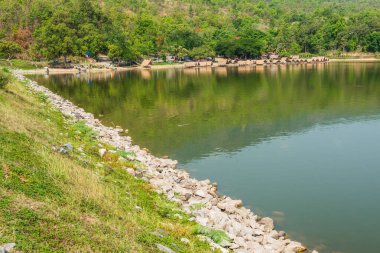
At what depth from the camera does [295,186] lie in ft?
72.3

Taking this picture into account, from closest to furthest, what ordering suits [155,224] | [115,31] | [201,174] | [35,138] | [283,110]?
[155,224] < [35,138] < [201,174] < [283,110] < [115,31]

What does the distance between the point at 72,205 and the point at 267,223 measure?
Result: 870 centimetres

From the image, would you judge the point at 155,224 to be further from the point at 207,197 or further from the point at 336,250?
the point at 336,250

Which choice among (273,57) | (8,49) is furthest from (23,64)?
(273,57)

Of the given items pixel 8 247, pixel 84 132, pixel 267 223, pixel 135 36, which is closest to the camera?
pixel 8 247

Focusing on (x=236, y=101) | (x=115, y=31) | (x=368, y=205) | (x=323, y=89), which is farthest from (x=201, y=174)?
(x=115, y=31)

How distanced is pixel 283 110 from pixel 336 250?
28411 millimetres

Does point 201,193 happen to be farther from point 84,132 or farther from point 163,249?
point 84,132

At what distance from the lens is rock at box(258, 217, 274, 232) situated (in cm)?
1629

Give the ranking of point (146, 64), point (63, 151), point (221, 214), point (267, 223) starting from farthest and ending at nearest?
point (146, 64) → point (63, 151) → point (267, 223) → point (221, 214)

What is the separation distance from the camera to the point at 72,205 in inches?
446

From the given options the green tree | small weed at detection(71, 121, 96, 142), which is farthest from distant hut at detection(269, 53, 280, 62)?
small weed at detection(71, 121, 96, 142)

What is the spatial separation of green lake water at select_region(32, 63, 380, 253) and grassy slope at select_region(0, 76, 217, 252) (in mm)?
6533

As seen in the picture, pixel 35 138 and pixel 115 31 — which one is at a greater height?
pixel 115 31
